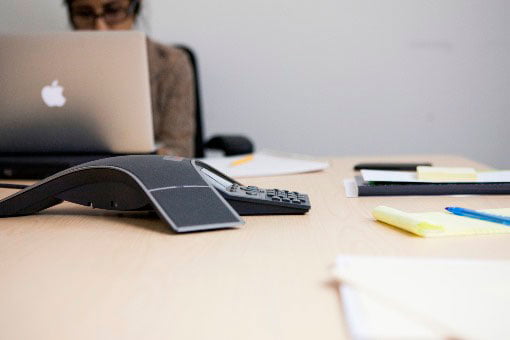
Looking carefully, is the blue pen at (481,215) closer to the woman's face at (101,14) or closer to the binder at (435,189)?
the binder at (435,189)

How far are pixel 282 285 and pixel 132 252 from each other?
19cm

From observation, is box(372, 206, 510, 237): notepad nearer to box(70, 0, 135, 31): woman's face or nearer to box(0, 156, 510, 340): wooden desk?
box(0, 156, 510, 340): wooden desk

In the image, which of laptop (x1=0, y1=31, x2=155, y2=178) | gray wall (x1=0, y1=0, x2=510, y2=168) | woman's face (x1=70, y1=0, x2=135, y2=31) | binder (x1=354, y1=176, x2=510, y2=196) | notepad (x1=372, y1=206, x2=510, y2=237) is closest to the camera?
notepad (x1=372, y1=206, x2=510, y2=237)

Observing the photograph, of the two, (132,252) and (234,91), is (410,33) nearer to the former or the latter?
(234,91)

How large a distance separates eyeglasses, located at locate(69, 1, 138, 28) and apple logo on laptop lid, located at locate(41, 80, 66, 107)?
1.05m

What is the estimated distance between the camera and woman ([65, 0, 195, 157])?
6.86 ft

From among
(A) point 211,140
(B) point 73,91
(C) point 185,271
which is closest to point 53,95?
(B) point 73,91

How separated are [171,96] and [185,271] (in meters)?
1.71

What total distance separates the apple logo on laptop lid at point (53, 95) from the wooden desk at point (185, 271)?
1.13 ft

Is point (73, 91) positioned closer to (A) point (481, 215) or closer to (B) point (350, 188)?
(B) point (350, 188)

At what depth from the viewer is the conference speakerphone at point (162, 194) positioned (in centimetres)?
70

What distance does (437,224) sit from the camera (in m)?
0.68

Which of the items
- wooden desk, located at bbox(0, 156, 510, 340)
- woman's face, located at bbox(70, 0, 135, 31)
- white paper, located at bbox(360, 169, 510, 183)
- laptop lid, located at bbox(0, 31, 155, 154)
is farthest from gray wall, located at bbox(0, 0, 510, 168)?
wooden desk, located at bbox(0, 156, 510, 340)

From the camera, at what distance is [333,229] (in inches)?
28.2
